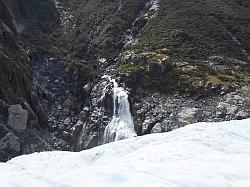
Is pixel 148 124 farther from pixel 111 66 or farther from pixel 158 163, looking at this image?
pixel 158 163

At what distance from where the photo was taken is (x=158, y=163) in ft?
31.6

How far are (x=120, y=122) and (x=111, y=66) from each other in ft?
71.6

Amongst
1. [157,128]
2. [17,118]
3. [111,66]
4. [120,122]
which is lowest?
[157,128]

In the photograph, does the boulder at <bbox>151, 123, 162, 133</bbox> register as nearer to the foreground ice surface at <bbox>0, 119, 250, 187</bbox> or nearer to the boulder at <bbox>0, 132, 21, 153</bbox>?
the boulder at <bbox>0, 132, 21, 153</bbox>

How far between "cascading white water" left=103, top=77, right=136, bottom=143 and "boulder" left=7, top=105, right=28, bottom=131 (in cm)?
1119

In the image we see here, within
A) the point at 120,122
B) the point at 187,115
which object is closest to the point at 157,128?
the point at 187,115

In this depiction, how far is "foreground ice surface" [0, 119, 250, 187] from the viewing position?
7.47 m

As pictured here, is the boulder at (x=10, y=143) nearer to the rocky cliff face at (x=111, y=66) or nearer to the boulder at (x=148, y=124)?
the rocky cliff face at (x=111, y=66)

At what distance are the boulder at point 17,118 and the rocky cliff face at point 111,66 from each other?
105mm

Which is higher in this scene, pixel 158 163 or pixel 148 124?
pixel 148 124

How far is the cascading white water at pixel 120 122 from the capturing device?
169 ft

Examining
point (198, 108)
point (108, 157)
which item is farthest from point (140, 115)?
point (108, 157)

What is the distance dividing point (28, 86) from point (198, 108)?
2177 centimetres

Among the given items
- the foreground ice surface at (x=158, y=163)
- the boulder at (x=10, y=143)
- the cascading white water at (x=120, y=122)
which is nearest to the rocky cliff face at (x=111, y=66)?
the boulder at (x=10, y=143)
